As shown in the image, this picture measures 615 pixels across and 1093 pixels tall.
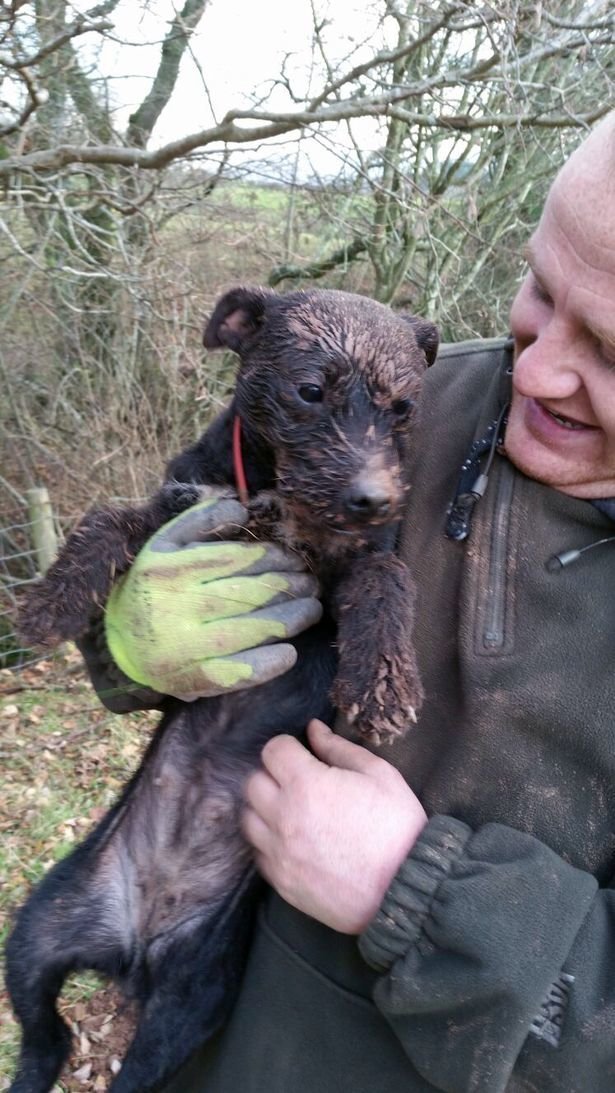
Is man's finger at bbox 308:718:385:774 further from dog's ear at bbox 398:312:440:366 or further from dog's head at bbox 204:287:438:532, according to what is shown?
dog's ear at bbox 398:312:440:366

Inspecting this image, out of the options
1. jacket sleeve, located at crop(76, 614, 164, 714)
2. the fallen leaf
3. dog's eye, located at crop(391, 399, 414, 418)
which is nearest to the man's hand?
jacket sleeve, located at crop(76, 614, 164, 714)

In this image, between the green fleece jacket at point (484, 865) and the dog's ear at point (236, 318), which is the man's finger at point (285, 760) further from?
the dog's ear at point (236, 318)

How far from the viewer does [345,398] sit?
2.08m

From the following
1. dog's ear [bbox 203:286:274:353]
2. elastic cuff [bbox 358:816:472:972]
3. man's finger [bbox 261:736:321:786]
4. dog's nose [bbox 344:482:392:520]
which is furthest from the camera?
dog's ear [bbox 203:286:274:353]

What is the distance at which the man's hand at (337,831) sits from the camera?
1425mm

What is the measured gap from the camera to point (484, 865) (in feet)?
4.28

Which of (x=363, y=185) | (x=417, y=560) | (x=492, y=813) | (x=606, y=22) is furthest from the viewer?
(x=363, y=185)

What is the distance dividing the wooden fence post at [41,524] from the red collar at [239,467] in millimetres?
3388

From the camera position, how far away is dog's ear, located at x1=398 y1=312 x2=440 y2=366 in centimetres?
238

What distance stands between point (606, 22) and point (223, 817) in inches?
160

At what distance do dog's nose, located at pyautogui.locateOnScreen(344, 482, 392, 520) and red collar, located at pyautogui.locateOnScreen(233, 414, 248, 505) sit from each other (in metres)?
0.39

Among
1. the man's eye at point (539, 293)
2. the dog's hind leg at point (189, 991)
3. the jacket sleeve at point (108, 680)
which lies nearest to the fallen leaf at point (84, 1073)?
the dog's hind leg at point (189, 991)

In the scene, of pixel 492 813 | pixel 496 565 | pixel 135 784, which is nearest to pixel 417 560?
pixel 496 565

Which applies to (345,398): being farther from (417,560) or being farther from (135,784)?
(135,784)
